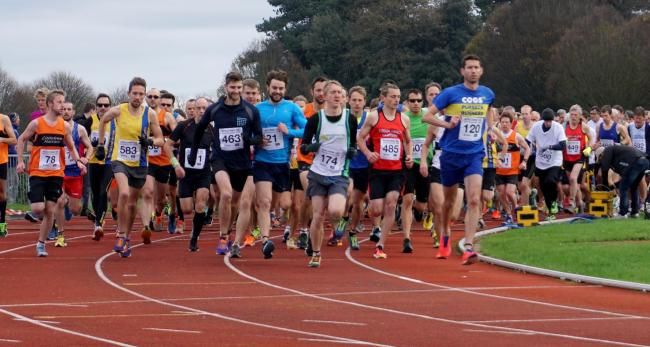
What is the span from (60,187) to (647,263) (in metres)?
7.51

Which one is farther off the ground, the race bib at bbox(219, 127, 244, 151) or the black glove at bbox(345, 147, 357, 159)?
the race bib at bbox(219, 127, 244, 151)

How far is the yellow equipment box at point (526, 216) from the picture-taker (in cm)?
2440

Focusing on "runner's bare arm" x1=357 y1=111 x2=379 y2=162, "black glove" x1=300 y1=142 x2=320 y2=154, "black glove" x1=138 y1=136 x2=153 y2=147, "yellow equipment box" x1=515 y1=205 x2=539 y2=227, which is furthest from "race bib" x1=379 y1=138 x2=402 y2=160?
"yellow equipment box" x1=515 y1=205 x2=539 y2=227

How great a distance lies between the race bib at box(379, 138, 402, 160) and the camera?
Answer: 18.2 m

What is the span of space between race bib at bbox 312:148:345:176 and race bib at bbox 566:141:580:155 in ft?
40.3

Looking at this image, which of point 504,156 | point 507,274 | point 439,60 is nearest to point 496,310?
point 507,274

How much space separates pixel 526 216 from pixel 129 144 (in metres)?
8.60

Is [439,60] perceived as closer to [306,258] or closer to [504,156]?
[504,156]

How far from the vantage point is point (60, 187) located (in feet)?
62.6

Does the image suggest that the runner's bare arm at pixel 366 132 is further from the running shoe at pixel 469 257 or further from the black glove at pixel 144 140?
the black glove at pixel 144 140

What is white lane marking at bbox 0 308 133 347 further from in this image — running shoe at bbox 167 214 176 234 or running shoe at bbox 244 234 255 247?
running shoe at bbox 167 214 176 234

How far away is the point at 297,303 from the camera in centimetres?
1323

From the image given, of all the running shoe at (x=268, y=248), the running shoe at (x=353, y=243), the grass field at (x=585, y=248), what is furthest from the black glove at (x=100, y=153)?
the grass field at (x=585, y=248)

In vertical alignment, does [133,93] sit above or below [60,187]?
above
